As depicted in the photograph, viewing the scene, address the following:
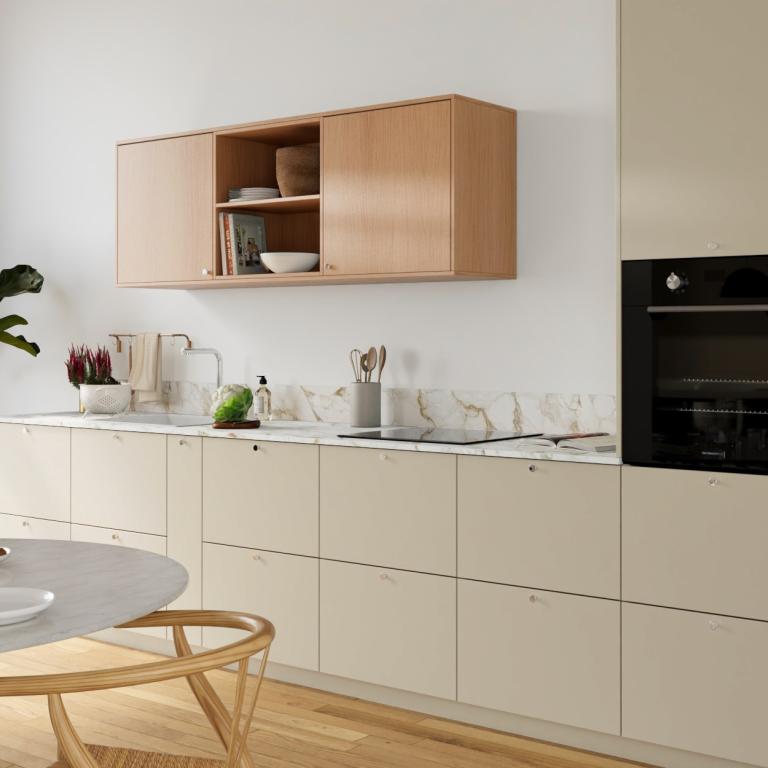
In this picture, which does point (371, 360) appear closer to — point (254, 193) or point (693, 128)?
point (254, 193)

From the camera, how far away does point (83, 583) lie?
2242 mm

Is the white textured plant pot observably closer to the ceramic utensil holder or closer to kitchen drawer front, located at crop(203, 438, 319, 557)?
kitchen drawer front, located at crop(203, 438, 319, 557)

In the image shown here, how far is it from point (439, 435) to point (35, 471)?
1858mm

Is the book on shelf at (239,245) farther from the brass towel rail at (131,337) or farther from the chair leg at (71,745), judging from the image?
the chair leg at (71,745)

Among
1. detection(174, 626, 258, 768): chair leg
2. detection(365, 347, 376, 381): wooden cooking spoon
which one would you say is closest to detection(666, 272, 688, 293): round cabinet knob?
detection(365, 347, 376, 381): wooden cooking spoon

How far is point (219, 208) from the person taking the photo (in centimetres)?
445

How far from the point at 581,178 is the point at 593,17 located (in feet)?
1.77

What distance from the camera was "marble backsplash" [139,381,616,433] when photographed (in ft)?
12.8

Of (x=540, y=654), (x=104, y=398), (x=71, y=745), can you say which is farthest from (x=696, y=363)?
(x=104, y=398)

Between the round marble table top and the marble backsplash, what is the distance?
1.84m

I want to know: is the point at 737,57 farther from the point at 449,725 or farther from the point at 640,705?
the point at 449,725

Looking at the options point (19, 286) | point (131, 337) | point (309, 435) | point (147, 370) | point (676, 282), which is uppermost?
point (19, 286)

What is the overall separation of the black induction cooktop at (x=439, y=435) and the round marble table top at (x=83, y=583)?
54.4 inches

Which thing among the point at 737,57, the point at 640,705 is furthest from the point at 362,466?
the point at 737,57
